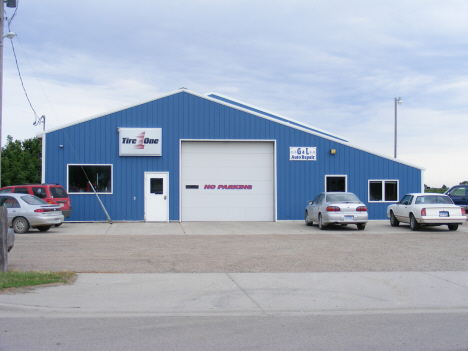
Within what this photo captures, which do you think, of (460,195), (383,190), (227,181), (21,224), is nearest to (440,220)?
(383,190)

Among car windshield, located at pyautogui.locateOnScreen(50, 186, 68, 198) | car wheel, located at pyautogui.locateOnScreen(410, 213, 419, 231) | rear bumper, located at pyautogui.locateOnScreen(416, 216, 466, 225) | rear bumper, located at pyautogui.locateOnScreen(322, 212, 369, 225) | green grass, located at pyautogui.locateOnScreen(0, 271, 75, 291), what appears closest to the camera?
green grass, located at pyautogui.locateOnScreen(0, 271, 75, 291)

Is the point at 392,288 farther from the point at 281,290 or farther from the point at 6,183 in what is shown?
the point at 6,183

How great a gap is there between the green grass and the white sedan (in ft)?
46.6

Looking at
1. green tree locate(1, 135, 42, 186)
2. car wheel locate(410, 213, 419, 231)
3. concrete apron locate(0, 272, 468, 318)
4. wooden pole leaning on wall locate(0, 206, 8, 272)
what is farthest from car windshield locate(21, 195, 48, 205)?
green tree locate(1, 135, 42, 186)

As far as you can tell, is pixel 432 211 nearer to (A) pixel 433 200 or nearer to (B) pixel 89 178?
(A) pixel 433 200

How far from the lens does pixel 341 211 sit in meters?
19.3

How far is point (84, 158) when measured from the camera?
23438mm

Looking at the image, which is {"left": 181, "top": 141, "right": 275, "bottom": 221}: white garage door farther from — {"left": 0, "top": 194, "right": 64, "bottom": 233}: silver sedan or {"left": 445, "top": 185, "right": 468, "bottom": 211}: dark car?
{"left": 445, "top": 185, "right": 468, "bottom": 211}: dark car

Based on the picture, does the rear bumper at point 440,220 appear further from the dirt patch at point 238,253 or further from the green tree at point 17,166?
the green tree at point 17,166

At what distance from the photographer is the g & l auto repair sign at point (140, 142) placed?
23375 millimetres

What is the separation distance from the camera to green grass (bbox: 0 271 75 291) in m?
8.32

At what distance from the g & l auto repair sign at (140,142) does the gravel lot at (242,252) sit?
6.09m

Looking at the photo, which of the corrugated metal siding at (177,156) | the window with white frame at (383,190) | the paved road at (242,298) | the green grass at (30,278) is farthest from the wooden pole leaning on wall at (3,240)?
the window with white frame at (383,190)

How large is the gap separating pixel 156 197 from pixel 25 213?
7135mm
